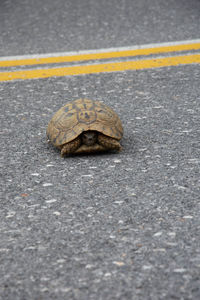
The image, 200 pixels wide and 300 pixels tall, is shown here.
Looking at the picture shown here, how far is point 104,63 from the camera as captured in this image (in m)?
6.85

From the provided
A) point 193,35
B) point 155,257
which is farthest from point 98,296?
point 193,35

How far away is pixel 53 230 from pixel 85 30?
5539 millimetres

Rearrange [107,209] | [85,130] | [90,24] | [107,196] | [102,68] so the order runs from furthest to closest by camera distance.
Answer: [90,24] < [102,68] < [85,130] < [107,196] < [107,209]

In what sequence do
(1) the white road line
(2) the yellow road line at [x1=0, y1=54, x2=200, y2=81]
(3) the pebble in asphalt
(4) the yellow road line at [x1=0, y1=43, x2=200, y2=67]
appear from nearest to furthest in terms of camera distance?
(3) the pebble in asphalt → (2) the yellow road line at [x1=0, y1=54, x2=200, y2=81] → (4) the yellow road line at [x1=0, y1=43, x2=200, y2=67] → (1) the white road line

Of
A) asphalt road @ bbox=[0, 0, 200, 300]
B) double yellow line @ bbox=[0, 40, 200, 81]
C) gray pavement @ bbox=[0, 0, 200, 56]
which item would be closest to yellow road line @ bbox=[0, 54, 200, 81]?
double yellow line @ bbox=[0, 40, 200, 81]

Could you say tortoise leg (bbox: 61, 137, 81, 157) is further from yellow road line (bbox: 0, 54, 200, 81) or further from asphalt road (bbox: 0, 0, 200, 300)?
yellow road line (bbox: 0, 54, 200, 81)

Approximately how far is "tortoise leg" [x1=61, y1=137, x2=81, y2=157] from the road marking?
2859mm

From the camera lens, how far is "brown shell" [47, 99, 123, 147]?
432cm

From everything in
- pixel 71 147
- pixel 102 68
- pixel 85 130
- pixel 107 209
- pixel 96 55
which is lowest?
pixel 107 209

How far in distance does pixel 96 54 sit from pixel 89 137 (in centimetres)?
307

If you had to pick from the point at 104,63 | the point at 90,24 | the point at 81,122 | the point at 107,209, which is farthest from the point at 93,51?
the point at 107,209

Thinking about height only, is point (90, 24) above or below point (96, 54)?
above

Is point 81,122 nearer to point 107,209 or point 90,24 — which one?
point 107,209

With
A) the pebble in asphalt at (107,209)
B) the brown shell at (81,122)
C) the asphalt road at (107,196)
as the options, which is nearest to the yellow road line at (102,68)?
the asphalt road at (107,196)
